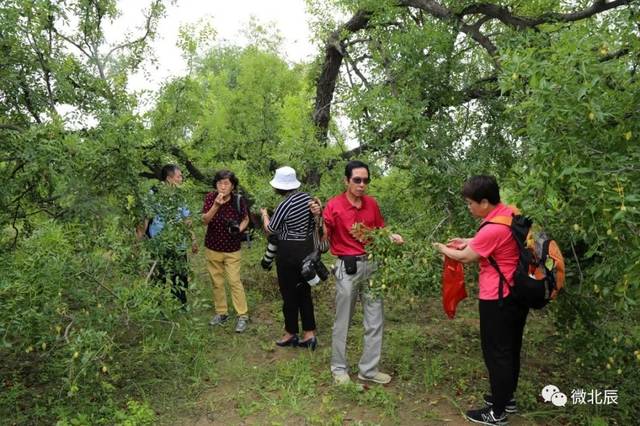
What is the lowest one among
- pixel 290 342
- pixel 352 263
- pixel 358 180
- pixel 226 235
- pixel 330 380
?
pixel 330 380

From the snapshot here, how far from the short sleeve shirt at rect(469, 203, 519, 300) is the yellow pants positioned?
2.83m

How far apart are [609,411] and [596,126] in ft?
8.73

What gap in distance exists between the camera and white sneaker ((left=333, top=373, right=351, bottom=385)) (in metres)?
4.23

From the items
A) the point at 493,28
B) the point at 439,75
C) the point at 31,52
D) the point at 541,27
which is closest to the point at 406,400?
the point at 439,75

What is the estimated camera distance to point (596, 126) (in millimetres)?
2473

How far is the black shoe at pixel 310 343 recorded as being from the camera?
5042 millimetres

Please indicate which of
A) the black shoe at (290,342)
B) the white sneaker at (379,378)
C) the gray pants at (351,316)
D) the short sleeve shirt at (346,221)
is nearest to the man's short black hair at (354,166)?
the short sleeve shirt at (346,221)

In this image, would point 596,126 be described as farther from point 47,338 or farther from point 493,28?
point 493,28

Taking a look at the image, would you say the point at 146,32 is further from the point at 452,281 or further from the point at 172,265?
the point at 452,281

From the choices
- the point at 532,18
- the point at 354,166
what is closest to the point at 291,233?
the point at 354,166

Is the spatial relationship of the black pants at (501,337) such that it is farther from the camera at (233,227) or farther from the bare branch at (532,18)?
the bare branch at (532,18)

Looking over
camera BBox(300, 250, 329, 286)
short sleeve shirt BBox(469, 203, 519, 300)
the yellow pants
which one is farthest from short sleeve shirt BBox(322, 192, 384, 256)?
the yellow pants

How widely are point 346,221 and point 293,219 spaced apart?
729mm

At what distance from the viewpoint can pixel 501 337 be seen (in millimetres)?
3488
